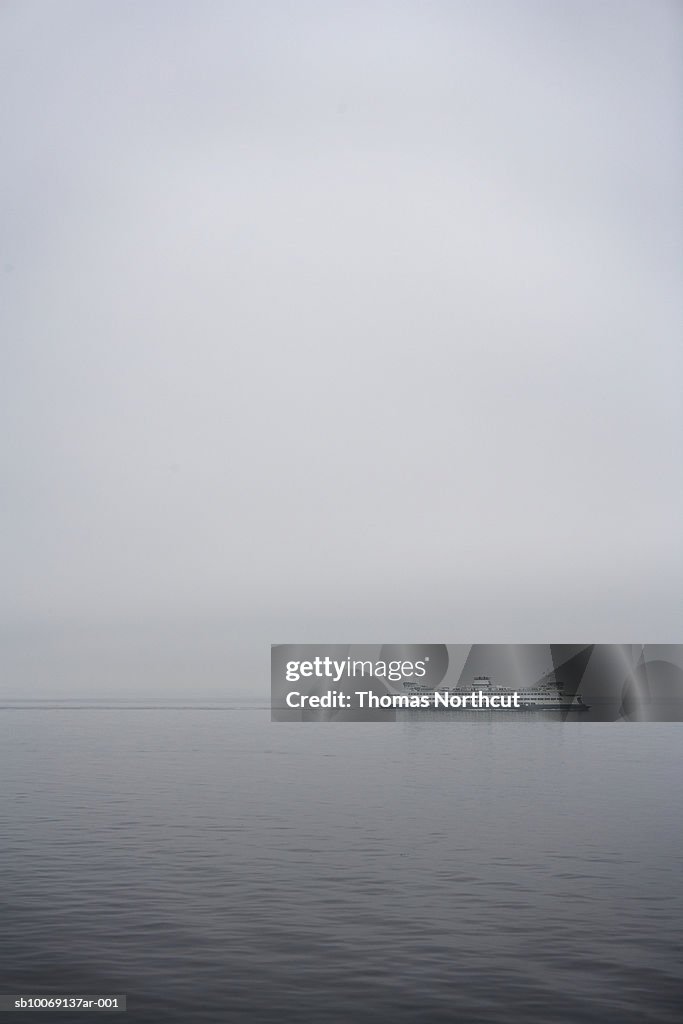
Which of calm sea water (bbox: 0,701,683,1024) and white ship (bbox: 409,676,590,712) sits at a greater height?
white ship (bbox: 409,676,590,712)

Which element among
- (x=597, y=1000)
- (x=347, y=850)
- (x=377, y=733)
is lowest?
(x=597, y=1000)

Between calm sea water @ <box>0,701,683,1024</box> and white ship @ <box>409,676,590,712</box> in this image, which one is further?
white ship @ <box>409,676,590,712</box>

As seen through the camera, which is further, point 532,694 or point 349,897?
point 532,694

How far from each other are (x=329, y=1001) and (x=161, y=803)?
2429cm

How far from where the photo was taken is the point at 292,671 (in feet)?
299

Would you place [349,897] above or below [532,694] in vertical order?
below

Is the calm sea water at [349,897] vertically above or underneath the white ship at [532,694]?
underneath

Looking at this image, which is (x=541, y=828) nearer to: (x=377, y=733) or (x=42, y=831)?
(x=42, y=831)

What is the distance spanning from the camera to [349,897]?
20.5 meters

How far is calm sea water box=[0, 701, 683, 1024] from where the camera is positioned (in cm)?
1438

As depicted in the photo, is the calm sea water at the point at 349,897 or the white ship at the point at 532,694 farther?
the white ship at the point at 532,694

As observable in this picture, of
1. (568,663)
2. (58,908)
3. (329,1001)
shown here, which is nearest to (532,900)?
(329,1001)

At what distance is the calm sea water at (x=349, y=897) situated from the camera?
14383 millimetres

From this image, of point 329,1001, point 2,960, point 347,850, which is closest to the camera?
point 329,1001
